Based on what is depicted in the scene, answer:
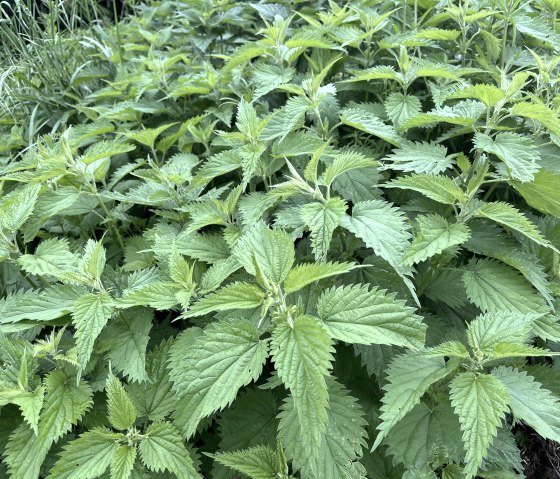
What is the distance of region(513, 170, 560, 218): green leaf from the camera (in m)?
1.62

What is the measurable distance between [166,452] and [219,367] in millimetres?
343

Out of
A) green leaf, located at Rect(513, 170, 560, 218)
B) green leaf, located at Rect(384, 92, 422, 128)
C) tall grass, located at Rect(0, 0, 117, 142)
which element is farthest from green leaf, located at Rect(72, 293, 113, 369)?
tall grass, located at Rect(0, 0, 117, 142)

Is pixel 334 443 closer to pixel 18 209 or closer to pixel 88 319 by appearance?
pixel 88 319

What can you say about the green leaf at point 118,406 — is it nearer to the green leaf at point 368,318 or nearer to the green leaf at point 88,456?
the green leaf at point 88,456

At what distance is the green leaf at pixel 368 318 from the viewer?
1.27 metres

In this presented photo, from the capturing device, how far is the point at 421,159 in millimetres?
1778

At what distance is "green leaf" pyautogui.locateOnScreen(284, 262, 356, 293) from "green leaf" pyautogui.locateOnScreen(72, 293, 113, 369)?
629 millimetres

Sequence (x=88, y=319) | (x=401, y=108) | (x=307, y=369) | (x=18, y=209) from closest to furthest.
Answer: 1. (x=307, y=369)
2. (x=88, y=319)
3. (x=18, y=209)
4. (x=401, y=108)

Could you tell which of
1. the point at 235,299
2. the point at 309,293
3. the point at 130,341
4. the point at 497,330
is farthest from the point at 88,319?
the point at 497,330

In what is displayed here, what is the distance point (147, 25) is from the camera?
152 inches

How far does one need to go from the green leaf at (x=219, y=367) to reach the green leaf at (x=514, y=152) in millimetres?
987

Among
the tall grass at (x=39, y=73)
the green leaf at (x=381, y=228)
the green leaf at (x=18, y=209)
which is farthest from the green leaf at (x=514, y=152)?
the tall grass at (x=39, y=73)

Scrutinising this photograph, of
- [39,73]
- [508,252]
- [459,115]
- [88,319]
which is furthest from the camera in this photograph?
[39,73]

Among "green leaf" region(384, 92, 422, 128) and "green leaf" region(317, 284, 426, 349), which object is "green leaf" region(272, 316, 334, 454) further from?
"green leaf" region(384, 92, 422, 128)
